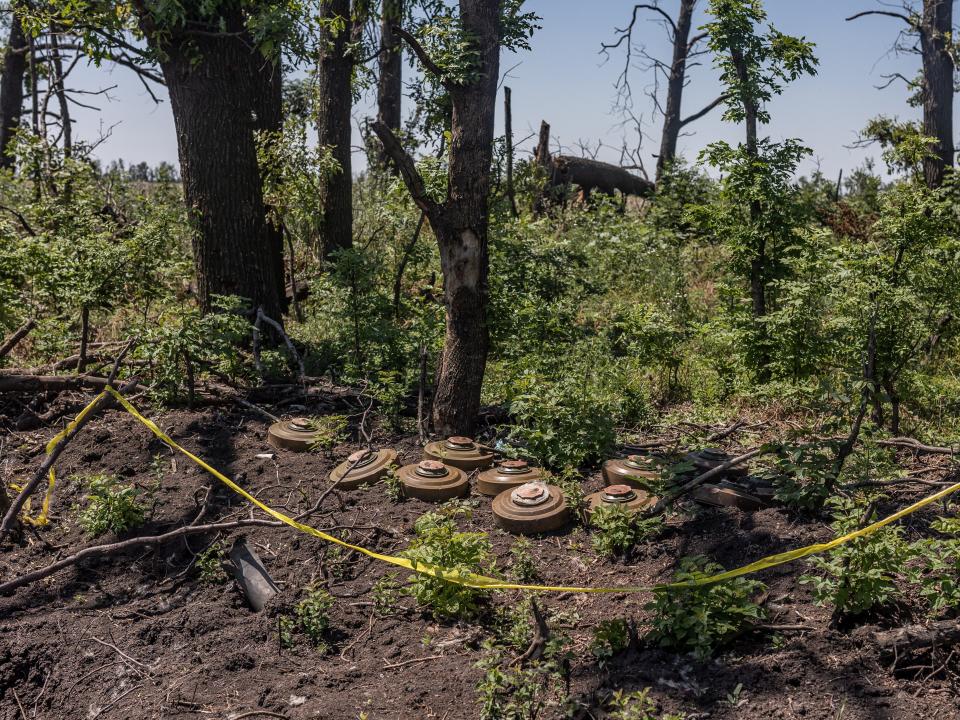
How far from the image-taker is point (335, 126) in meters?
8.87

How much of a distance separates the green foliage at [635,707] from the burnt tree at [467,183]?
9.75ft

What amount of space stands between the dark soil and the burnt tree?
4.45 feet

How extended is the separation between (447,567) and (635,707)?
1.05 m

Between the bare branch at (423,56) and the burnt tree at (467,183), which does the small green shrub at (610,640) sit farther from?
the bare branch at (423,56)

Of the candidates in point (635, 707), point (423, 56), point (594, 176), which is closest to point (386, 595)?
point (635, 707)

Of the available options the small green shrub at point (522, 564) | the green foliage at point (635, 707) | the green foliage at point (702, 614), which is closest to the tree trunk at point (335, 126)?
the small green shrub at point (522, 564)

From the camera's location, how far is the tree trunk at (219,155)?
670cm

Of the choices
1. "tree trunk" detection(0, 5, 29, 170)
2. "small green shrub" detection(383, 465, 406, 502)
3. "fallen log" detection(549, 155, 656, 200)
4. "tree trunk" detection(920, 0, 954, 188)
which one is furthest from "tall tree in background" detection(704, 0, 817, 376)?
"tree trunk" detection(0, 5, 29, 170)

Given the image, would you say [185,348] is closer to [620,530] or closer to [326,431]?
[326,431]

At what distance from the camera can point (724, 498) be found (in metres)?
3.81

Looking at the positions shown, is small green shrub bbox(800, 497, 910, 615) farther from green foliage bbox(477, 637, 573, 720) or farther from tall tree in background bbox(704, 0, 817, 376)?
tall tree in background bbox(704, 0, 817, 376)

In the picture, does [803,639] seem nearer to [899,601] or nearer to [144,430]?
[899,601]

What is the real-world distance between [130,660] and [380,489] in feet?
5.62

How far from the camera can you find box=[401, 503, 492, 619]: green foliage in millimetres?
3209
